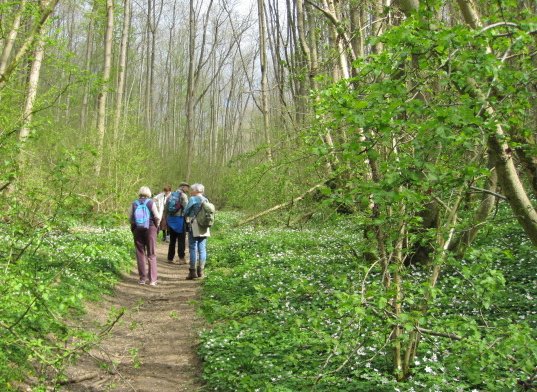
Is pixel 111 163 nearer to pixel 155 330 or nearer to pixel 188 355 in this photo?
pixel 155 330

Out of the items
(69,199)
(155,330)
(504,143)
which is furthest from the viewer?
(155,330)

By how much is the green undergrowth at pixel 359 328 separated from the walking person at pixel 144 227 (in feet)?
3.98

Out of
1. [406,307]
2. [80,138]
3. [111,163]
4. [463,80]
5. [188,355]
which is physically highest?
[80,138]

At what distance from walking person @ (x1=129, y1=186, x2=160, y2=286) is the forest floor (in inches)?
14.3

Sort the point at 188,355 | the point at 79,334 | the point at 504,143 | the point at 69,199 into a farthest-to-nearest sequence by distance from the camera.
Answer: the point at 188,355 → the point at 69,199 → the point at 79,334 → the point at 504,143

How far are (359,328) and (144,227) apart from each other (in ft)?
21.3

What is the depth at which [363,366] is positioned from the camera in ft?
16.2

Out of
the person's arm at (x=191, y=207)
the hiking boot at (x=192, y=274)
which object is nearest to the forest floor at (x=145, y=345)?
the hiking boot at (x=192, y=274)

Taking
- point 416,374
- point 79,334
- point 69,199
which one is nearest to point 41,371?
point 79,334

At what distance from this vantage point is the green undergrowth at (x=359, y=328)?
Answer: 3.31 m

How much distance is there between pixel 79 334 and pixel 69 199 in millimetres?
1228

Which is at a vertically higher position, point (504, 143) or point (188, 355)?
point (504, 143)

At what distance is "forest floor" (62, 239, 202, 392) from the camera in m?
5.18

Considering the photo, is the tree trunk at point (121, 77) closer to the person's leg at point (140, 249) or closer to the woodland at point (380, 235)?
the woodland at point (380, 235)
